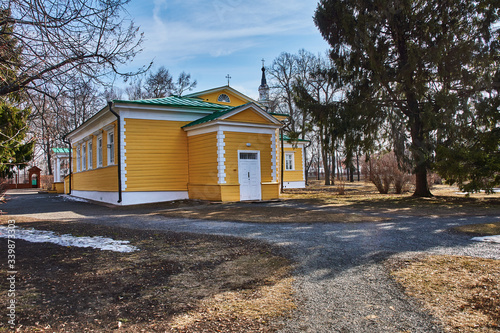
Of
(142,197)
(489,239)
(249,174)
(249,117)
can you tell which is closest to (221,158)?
(249,174)

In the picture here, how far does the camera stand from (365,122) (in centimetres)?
1720

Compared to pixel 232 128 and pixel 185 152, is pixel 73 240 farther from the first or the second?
pixel 185 152

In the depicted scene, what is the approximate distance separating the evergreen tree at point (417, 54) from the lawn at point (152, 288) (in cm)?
1315

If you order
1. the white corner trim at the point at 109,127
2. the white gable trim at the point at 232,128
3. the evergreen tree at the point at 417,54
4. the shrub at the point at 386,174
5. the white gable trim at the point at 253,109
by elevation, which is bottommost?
the shrub at the point at 386,174

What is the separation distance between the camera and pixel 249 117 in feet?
53.8

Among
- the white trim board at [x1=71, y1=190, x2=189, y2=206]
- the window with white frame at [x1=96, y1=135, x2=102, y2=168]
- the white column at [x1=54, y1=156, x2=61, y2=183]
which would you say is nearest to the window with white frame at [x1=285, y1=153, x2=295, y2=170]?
the white trim board at [x1=71, y1=190, x2=189, y2=206]

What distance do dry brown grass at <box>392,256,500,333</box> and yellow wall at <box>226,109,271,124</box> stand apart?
38.2 ft

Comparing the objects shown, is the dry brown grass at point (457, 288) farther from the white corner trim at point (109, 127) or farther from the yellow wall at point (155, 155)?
the white corner trim at point (109, 127)

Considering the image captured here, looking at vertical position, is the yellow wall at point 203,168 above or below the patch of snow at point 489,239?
above

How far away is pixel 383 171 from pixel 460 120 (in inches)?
291

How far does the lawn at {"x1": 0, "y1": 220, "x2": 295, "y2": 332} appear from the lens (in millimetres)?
3213

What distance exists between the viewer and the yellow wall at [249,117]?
628 inches

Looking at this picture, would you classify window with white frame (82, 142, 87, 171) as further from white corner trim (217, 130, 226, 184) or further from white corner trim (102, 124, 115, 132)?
white corner trim (217, 130, 226, 184)

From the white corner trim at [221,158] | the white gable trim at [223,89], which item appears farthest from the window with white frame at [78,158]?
the white corner trim at [221,158]
